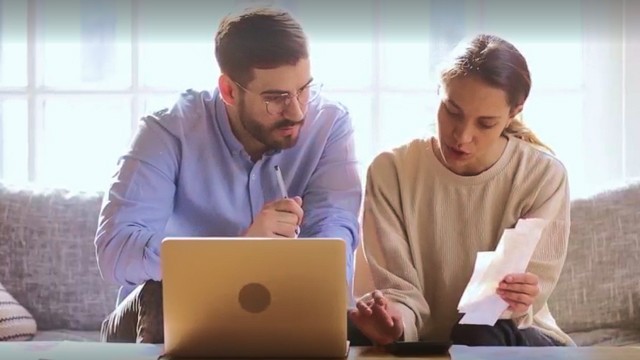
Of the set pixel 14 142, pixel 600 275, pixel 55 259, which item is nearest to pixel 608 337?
pixel 600 275

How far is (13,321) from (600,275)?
116 cm

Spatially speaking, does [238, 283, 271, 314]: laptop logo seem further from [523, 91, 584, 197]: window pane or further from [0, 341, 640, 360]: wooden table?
[523, 91, 584, 197]: window pane

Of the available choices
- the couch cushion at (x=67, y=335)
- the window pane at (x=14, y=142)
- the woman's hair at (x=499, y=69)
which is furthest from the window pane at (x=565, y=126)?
the window pane at (x=14, y=142)

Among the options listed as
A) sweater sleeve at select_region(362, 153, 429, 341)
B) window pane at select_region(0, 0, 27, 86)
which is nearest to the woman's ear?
sweater sleeve at select_region(362, 153, 429, 341)

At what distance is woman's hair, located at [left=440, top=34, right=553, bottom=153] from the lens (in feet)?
6.69

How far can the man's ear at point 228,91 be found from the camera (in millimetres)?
2078

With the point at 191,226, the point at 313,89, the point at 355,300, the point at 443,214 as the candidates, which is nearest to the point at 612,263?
the point at 443,214

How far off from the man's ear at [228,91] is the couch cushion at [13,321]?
60 centimetres

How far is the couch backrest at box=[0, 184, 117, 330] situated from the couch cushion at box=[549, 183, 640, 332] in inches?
35.9

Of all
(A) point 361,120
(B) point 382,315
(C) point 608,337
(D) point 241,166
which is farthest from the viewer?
(A) point 361,120

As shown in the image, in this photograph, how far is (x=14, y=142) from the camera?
2.41m

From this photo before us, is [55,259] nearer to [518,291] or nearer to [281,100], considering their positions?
[281,100]

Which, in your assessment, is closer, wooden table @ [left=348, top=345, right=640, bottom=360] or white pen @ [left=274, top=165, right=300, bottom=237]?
wooden table @ [left=348, top=345, right=640, bottom=360]

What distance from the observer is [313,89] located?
6.91 ft
